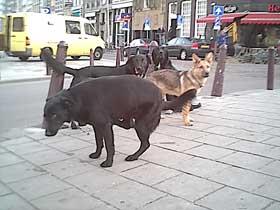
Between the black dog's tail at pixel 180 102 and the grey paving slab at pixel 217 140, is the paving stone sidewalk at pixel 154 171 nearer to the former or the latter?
the grey paving slab at pixel 217 140

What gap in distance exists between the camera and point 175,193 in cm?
416

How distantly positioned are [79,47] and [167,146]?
766 inches

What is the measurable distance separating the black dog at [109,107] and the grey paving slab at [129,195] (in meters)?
0.75

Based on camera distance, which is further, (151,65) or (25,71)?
(25,71)

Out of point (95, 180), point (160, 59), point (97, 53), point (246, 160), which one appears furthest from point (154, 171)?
point (97, 53)

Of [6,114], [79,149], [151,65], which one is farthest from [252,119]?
[6,114]

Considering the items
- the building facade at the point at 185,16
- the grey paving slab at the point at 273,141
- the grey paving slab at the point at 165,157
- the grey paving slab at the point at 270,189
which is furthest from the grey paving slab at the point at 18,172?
the building facade at the point at 185,16

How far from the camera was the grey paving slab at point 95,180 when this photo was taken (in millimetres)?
4328

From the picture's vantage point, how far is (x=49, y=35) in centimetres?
2281

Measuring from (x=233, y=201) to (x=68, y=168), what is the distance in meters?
2.00

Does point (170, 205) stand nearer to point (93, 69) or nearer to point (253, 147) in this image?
point (253, 147)

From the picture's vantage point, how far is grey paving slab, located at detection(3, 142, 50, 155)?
18.9 feet

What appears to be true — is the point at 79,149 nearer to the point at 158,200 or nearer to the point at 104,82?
the point at 104,82

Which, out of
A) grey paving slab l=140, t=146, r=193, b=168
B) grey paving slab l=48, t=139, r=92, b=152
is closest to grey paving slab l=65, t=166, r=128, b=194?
grey paving slab l=140, t=146, r=193, b=168
